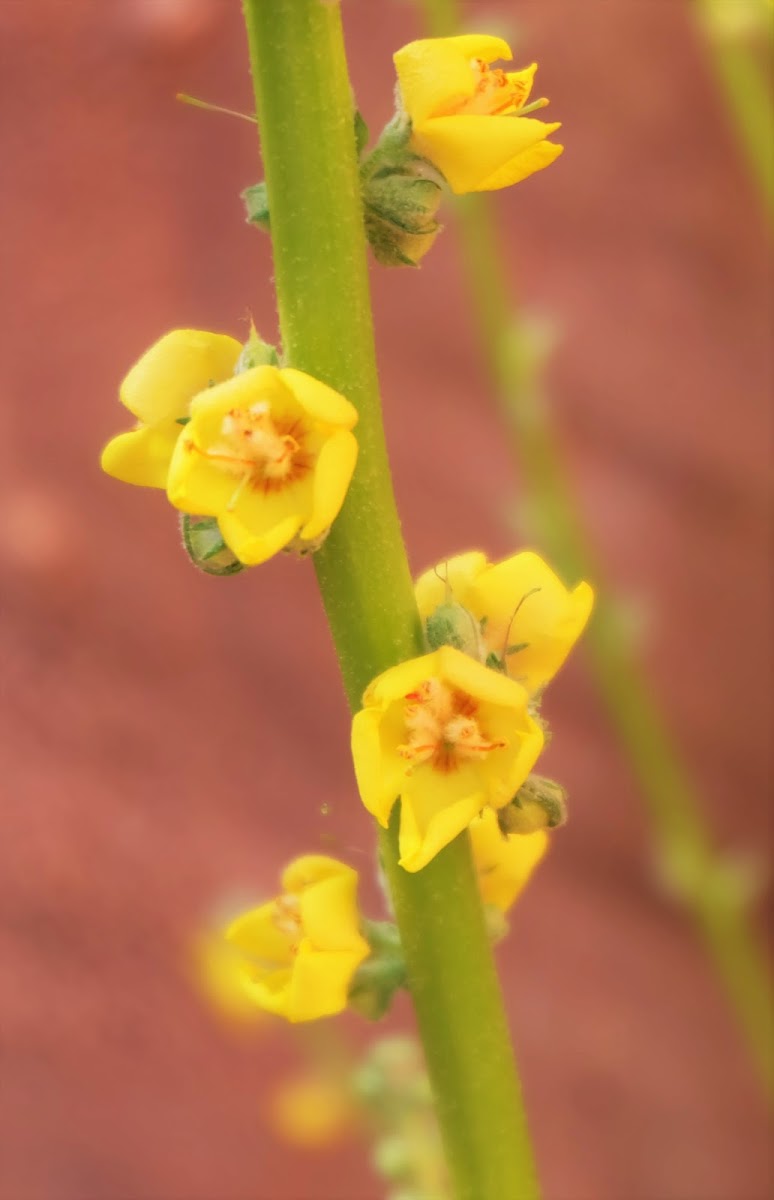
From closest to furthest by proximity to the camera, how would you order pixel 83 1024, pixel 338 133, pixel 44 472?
pixel 338 133 < pixel 83 1024 < pixel 44 472

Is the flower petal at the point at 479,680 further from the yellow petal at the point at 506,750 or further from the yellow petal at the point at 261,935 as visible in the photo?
the yellow petal at the point at 261,935

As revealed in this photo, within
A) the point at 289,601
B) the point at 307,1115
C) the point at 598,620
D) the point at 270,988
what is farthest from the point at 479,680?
the point at 289,601

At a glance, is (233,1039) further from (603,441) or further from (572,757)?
(603,441)

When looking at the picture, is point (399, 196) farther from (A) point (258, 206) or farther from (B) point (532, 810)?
(B) point (532, 810)

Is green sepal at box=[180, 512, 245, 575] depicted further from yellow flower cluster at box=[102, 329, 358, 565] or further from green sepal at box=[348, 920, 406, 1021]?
green sepal at box=[348, 920, 406, 1021]

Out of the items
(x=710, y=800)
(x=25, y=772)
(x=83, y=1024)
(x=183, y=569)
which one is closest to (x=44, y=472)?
(x=183, y=569)
